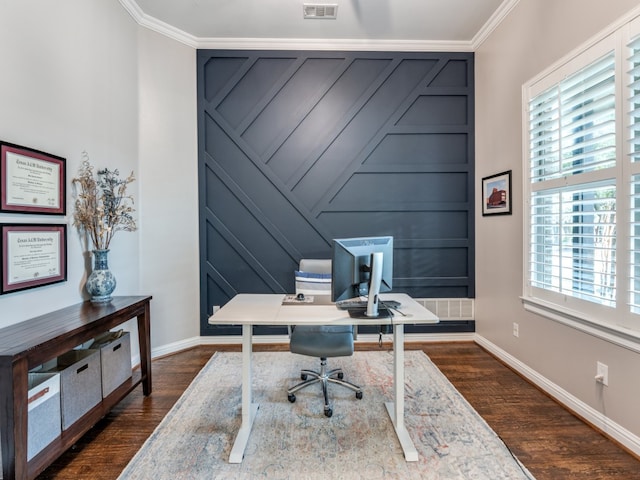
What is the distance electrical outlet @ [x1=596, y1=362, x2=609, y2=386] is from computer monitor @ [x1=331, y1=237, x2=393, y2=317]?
1438 millimetres

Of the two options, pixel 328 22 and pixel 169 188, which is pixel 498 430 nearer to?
pixel 169 188

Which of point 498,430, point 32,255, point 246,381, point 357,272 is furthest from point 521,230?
point 32,255

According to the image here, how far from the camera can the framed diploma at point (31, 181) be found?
1.75 m

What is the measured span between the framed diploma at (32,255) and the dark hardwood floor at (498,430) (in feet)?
3.33

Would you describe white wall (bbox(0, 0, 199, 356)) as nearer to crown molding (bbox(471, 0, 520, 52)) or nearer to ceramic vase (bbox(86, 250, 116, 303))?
ceramic vase (bbox(86, 250, 116, 303))

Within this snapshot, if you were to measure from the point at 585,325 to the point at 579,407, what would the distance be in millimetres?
568

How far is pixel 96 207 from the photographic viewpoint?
2383 millimetres

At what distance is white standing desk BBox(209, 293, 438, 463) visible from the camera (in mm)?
1800

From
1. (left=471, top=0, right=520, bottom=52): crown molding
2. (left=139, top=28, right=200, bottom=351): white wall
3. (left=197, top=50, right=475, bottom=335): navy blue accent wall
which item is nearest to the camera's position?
(left=471, top=0, right=520, bottom=52): crown molding

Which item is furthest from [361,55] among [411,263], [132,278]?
[132,278]

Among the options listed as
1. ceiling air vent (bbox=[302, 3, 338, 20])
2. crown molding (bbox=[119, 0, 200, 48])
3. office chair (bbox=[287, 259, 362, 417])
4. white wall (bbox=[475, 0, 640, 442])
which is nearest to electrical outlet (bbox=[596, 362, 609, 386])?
white wall (bbox=[475, 0, 640, 442])

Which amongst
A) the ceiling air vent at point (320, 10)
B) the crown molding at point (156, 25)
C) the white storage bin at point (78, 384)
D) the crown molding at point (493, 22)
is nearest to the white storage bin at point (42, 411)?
the white storage bin at point (78, 384)

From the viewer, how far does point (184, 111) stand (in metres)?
3.32

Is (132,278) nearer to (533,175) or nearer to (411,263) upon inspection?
(411,263)
